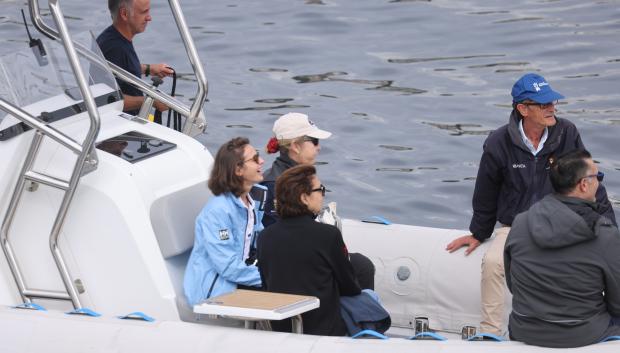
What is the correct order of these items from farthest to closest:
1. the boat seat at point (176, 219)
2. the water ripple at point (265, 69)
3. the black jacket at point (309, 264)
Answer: the water ripple at point (265, 69) < the boat seat at point (176, 219) < the black jacket at point (309, 264)

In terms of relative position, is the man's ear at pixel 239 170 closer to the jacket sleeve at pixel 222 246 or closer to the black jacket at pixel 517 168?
the jacket sleeve at pixel 222 246

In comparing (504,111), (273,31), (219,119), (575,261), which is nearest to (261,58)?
(273,31)

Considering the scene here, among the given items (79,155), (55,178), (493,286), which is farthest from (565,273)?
(55,178)

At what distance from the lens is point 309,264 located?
4.73m

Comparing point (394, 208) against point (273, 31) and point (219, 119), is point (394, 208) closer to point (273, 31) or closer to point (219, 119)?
point (219, 119)

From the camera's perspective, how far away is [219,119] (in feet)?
34.7

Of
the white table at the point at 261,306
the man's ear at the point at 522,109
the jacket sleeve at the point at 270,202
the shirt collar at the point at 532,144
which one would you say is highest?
the man's ear at the point at 522,109

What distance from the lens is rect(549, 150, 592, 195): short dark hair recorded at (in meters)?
4.53

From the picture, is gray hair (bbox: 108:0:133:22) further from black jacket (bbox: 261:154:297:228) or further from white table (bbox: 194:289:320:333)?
white table (bbox: 194:289:320:333)

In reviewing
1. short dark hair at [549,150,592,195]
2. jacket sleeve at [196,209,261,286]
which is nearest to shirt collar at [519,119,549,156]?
short dark hair at [549,150,592,195]

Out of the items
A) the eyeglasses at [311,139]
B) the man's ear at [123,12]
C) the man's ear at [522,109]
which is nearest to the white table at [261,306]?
the eyeglasses at [311,139]

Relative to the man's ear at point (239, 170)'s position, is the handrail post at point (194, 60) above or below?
above

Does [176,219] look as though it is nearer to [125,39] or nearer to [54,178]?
[54,178]

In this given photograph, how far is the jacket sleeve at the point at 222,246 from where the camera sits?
5.01 m
